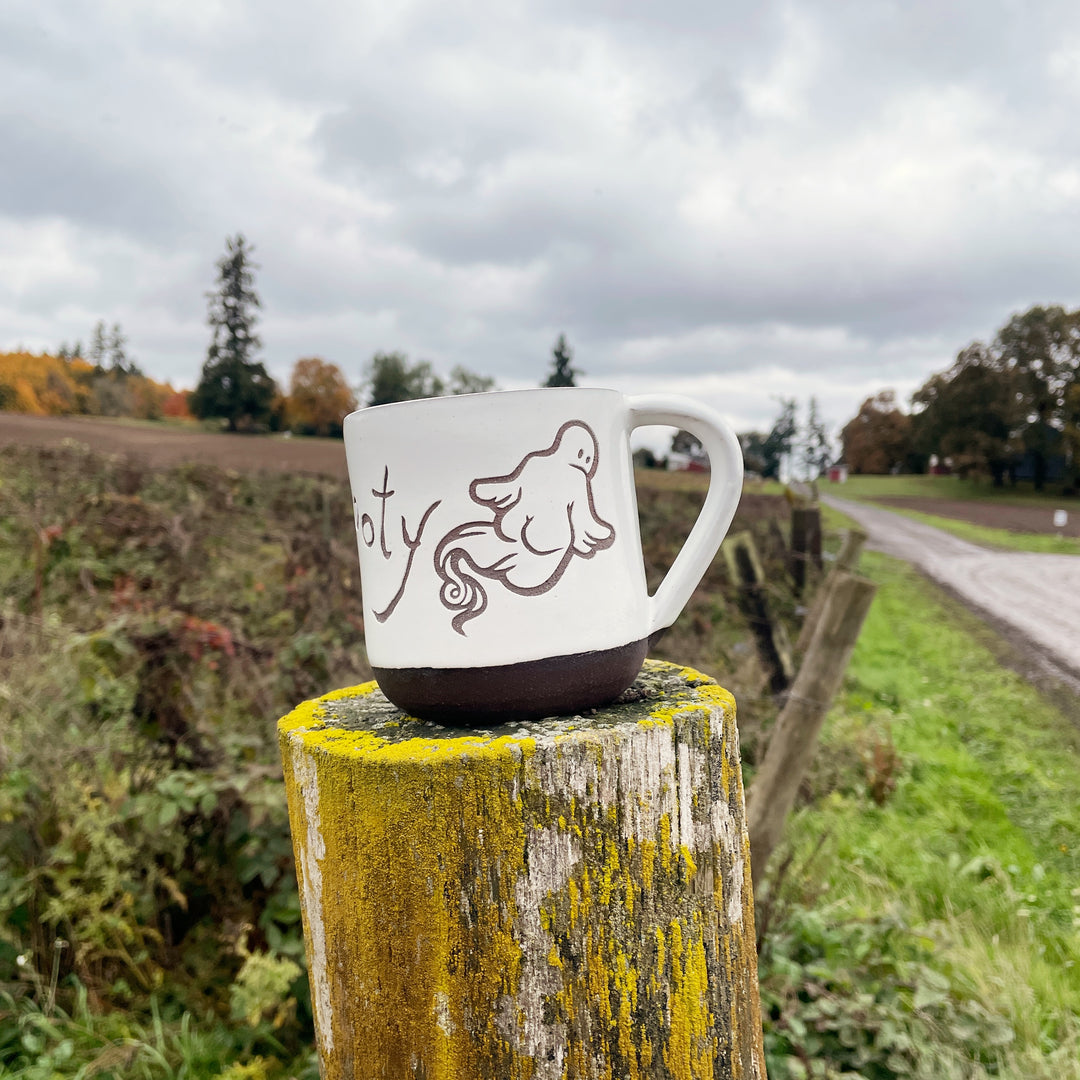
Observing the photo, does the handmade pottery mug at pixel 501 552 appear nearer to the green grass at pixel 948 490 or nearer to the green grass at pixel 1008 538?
the green grass at pixel 1008 538

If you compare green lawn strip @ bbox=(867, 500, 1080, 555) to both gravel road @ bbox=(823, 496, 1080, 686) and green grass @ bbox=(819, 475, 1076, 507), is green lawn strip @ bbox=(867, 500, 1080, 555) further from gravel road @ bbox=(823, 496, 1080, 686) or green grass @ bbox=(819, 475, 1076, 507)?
green grass @ bbox=(819, 475, 1076, 507)

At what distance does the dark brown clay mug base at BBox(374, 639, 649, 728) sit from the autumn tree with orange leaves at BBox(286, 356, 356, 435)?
18607 mm

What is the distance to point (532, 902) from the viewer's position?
3.08 feet

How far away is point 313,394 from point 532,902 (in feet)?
65.2

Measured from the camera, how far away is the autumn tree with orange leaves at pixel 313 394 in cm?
1900

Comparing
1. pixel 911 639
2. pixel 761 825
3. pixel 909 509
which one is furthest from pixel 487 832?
pixel 909 509

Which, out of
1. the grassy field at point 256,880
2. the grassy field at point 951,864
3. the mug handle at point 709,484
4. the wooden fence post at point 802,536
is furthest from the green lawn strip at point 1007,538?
the mug handle at point 709,484

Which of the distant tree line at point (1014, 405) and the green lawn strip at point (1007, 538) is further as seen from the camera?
the distant tree line at point (1014, 405)

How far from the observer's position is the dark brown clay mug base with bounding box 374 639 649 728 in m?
1.01

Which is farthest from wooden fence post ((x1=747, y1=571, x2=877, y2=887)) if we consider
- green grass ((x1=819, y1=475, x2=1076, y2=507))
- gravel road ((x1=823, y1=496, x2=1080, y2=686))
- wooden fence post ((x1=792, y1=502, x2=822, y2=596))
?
green grass ((x1=819, y1=475, x2=1076, y2=507))

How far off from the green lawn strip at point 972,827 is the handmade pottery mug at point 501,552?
1.94 m

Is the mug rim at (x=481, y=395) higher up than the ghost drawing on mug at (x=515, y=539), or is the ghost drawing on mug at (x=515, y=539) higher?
the mug rim at (x=481, y=395)

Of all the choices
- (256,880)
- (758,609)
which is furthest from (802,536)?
(256,880)

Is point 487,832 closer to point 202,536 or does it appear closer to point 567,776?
point 567,776
